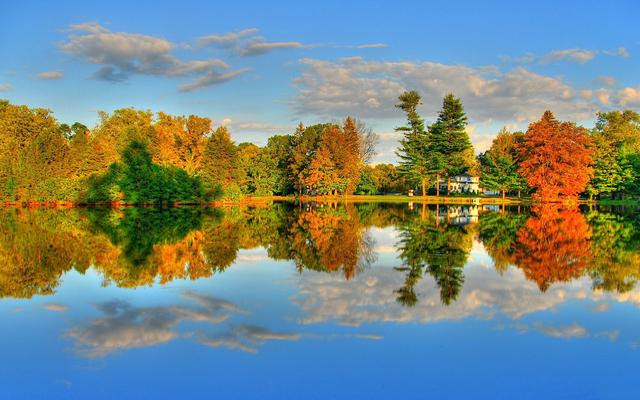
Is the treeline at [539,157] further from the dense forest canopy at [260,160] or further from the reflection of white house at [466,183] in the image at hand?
the reflection of white house at [466,183]

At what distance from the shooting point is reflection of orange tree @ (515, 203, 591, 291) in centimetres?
1151

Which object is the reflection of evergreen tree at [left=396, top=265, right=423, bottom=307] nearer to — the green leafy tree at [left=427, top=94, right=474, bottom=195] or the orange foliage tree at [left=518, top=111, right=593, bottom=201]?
the orange foliage tree at [left=518, top=111, right=593, bottom=201]

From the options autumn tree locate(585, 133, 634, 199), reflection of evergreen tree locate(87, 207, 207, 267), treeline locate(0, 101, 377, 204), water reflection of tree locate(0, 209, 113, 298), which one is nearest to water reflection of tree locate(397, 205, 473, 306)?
reflection of evergreen tree locate(87, 207, 207, 267)

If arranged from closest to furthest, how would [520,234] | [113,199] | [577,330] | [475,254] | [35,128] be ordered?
[577,330]
[475,254]
[520,234]
[113,199]
[35,128]

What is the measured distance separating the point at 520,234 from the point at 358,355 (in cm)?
1581

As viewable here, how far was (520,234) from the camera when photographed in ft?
65.1

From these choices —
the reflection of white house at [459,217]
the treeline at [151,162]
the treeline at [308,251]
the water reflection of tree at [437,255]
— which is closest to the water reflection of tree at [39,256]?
the treeline at [308,251]

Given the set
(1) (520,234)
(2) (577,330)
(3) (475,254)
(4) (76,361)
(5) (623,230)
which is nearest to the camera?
(4) (76,361)

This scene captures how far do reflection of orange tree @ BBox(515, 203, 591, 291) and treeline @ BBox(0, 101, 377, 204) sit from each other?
1260 inches

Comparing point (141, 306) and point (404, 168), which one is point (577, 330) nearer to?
point (141, 306)

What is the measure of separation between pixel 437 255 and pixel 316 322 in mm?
7696

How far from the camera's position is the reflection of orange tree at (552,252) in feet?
37.8

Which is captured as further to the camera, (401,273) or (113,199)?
(113,199)

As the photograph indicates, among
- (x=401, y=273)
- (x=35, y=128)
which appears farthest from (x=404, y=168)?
(x=401, y=273)
